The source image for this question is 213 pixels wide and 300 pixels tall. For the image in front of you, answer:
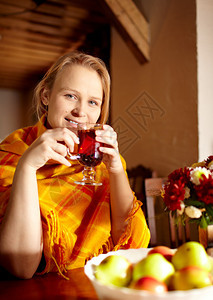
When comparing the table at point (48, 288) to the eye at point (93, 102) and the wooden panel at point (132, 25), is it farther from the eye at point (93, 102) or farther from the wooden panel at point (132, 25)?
the wooden panel at point (132, 25)

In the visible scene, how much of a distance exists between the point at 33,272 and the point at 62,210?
282 mm

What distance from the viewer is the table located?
0.76m

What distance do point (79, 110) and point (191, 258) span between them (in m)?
0.78

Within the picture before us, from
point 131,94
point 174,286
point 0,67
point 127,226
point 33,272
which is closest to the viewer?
point 174,286

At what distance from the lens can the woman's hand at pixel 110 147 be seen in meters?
1.04

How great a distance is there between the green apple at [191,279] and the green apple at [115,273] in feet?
0.30

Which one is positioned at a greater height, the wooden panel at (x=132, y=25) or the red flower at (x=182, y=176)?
the wooden panel at (x=132, y=25)

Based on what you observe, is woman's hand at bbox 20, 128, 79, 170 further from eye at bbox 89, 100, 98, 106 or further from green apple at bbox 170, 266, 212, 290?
green apple at bbox 170, 266, 212, 290

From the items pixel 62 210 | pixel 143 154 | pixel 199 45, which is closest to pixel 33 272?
pixel 62 210

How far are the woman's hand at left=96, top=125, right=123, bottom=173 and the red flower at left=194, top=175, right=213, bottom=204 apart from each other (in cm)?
35

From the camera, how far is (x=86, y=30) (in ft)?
14.8

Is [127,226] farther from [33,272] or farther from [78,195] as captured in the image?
[33,272]

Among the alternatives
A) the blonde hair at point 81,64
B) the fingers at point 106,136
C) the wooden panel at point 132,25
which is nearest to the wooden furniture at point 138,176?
the wooden panel at point 132,25

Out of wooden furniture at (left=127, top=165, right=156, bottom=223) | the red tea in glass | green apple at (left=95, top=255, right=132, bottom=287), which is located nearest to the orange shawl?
the red tea in glass
